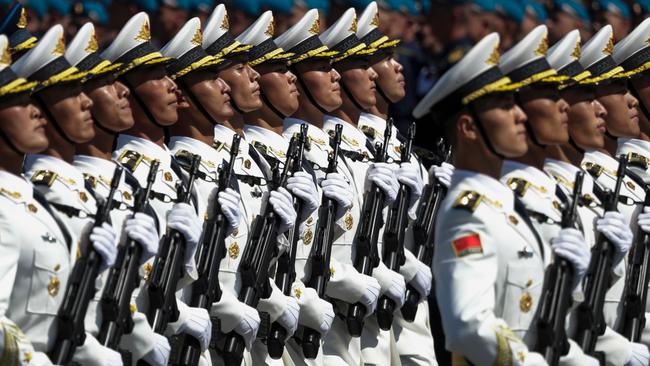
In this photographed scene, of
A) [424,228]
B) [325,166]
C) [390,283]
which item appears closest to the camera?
[390,283]

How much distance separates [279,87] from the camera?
1527cm

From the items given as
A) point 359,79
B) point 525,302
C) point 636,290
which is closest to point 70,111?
point 525,302

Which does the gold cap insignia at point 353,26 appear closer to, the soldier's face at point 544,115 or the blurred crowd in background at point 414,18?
the blurred crowd in background at point 414,18

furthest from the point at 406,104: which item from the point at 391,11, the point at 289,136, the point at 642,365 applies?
the point at 642,365

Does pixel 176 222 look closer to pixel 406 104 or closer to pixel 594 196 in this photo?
pixel 594 196

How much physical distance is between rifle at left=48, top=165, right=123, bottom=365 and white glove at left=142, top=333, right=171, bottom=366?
3.06 ft

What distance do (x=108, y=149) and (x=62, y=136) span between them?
775 millimetres

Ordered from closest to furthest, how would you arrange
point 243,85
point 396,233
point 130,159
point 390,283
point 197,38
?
point 130,159 < point 197,38 < point 243,85 < point 390,283 < point 396,233

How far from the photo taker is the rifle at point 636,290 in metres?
13.0

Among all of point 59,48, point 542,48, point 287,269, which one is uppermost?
point 542,48

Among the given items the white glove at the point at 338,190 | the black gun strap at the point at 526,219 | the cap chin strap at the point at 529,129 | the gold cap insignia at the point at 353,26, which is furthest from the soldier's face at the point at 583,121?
the gold cap insignia at the point at 353,26

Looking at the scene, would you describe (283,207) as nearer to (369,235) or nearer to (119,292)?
(369,235)

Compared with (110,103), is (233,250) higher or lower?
lower

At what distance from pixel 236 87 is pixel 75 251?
334 cm
